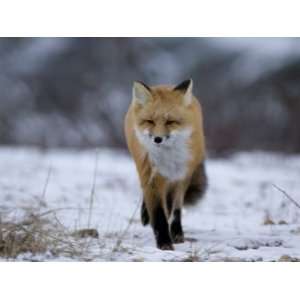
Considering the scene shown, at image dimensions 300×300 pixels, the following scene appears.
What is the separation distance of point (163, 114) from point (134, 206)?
1606 mm

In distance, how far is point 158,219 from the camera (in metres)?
4.59

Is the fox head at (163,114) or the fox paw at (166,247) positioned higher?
the fox head at (163,114)

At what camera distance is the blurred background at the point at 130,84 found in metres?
5.36

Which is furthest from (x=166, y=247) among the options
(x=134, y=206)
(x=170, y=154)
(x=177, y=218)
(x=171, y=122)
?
(x=134, y=206)

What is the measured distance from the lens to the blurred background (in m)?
5.36

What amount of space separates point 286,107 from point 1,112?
8.37ft

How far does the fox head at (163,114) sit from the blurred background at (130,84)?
0.65 m

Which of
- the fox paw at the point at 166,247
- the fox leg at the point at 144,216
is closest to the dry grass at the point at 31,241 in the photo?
the fox paw at the point at 166,247

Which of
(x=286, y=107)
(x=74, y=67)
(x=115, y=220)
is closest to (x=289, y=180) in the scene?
(x=286, y=107)

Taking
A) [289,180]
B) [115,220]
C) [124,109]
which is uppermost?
[124,109]

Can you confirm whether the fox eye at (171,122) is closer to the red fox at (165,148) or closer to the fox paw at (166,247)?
the red fox at (165,148)
